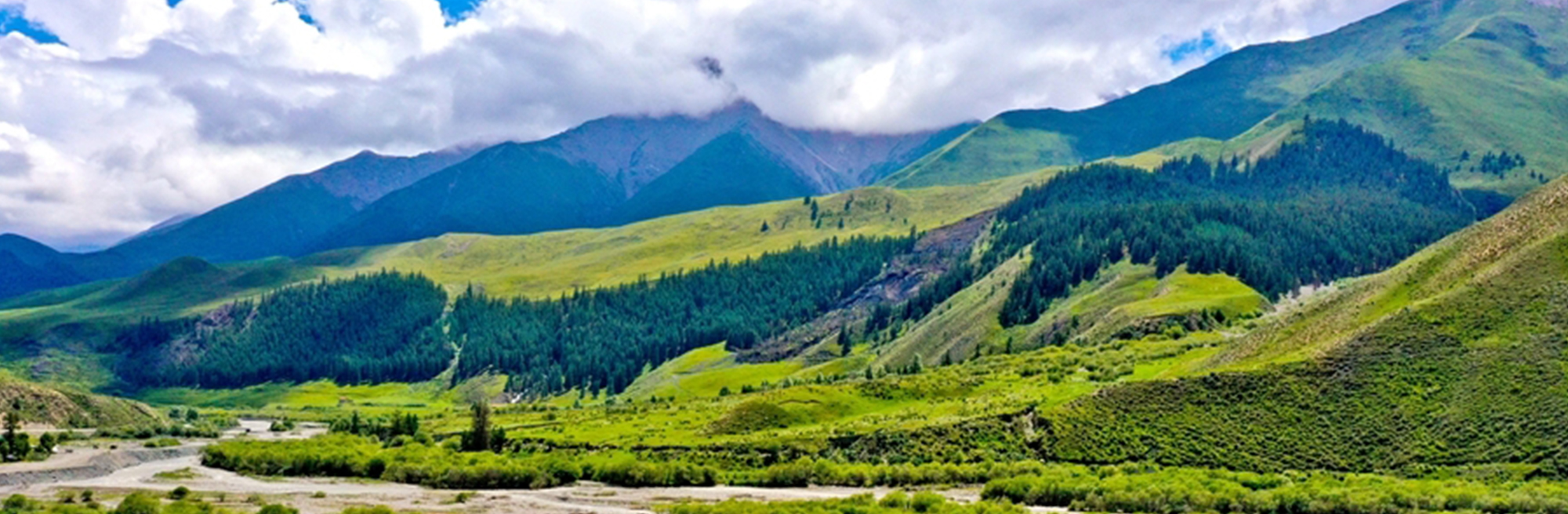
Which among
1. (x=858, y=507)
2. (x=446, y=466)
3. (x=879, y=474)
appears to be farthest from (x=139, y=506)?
(x=879, y=474)

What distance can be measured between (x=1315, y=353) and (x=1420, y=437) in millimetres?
21199

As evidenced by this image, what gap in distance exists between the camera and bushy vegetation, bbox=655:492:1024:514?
324 feet

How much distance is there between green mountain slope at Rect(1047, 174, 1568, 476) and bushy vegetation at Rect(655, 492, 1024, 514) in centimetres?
3285

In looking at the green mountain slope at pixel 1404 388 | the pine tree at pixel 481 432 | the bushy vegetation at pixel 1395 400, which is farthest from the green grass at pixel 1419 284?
the pine tree at pixel 481 432

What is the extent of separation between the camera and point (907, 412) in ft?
545

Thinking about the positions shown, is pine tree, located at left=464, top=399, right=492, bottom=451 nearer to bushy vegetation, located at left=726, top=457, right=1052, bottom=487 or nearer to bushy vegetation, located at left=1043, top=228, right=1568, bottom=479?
bushy vegetation, located at left=726, top=457, right=1052, bottom=487

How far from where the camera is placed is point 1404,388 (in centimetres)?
12394

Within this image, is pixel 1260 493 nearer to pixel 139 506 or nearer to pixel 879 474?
pixel 879 474

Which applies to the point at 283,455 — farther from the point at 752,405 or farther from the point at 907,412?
the point at 907,412

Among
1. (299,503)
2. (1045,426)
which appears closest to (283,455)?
(299,503)

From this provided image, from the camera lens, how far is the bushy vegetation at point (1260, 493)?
308 ft

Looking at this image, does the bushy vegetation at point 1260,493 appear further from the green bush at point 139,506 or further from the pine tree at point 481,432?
the pine tree at point 481,432

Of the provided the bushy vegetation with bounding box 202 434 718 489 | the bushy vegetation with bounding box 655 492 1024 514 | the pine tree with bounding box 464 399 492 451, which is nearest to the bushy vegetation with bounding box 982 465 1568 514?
the bushy vegetation with bounding box 655 492 1024 514

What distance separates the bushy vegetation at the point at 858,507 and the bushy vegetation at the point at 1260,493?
9.11 meters
